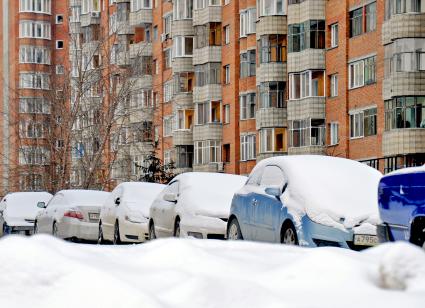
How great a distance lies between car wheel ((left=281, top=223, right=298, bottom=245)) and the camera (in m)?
14.8

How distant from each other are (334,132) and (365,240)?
1597 inches

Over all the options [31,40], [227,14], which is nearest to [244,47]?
[227,14]

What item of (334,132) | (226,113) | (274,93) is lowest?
(334,132)

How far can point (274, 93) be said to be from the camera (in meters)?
59.4

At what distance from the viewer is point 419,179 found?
11656 millimetres

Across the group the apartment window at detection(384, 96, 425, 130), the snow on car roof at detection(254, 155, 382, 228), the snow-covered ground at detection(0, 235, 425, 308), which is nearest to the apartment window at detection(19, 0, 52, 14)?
the apartment window at detection(384, 96, 425, 130)

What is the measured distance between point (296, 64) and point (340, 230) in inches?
1696

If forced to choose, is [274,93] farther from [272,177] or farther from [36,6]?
[36,6]

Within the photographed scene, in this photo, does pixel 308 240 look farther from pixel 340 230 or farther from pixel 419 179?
pixel 419 179

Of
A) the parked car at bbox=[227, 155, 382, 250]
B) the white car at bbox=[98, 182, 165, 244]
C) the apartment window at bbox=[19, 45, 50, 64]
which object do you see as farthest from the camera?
the apartment window at bbox=[19, 45, 50, 64]

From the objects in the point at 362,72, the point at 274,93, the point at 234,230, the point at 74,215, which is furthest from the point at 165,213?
the point at 274,93

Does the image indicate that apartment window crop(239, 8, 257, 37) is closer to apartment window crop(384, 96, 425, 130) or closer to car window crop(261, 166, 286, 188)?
apartment window crop(384, 96, 425, 130)

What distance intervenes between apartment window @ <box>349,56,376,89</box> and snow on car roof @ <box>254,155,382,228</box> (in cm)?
3447

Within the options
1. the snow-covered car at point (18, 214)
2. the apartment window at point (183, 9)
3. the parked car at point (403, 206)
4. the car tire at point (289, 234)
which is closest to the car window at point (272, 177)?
the car tire at point (289, 234)
